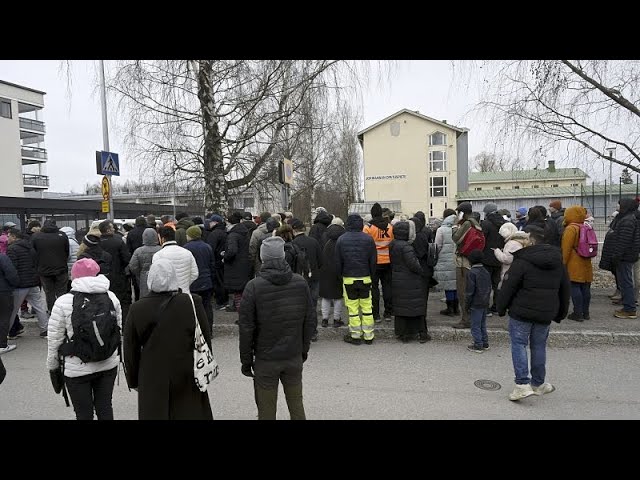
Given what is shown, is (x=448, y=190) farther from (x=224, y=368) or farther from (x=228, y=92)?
(x=224, y=368)

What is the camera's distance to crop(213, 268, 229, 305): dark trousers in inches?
341

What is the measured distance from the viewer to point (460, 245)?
6469 mm

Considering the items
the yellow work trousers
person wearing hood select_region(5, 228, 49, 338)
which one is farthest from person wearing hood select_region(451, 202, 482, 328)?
person wearing hood select_region(5, 228, 49, 338)

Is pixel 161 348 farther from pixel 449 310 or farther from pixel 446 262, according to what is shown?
pixel 449 310

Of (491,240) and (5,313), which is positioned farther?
Result: (491,240)

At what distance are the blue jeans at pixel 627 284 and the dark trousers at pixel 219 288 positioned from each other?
7543 millimetres

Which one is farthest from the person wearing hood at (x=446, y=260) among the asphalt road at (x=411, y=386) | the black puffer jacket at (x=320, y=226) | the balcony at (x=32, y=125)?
the balcony at (x=32, y=125)

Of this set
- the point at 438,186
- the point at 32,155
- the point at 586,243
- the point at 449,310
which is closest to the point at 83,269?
the point at 449,310

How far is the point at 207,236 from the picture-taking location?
27.9ft

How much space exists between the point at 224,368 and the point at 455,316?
4.38m

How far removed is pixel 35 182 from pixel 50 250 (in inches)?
2115
